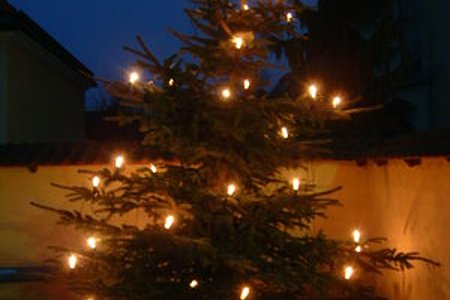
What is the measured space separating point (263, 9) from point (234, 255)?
226 centimetres

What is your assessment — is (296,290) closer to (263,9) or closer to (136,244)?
(136,244)

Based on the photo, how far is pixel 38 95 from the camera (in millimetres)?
13109

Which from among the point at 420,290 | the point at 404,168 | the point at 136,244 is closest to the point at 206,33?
the point at 136,244

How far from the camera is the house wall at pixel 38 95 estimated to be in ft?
37.8

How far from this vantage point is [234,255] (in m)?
4.60

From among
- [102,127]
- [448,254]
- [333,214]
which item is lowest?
[448,254]

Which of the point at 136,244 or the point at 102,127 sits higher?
the point at 102,127

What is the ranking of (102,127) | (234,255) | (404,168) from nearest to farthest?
(234,255) < (404,168) < (102,127)

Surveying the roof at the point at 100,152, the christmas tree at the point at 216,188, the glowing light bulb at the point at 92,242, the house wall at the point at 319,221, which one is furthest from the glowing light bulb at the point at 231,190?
the house wall at the point at 319,221

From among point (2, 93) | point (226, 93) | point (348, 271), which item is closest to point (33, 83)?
point (2, 93)

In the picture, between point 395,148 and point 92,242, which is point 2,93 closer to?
point 92,242

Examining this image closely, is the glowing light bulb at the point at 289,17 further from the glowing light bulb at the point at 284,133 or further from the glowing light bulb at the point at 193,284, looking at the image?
the glowing light bulb at the point at 193,284

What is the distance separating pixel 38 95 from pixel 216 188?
9231mm

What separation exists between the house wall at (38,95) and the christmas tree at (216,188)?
715cm
